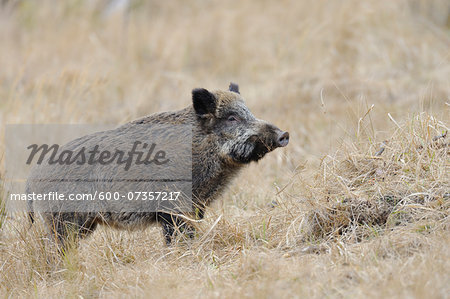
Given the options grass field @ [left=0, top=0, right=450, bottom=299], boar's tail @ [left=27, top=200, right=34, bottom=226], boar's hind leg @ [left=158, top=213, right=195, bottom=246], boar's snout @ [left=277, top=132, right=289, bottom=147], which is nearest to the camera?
grass field @ [left=0, top=0, right=450, bottom=299]

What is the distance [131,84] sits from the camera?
36.1 feet

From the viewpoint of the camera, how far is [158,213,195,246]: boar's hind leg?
4.58 meters

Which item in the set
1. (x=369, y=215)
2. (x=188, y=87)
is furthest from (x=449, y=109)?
(x=188, y=87)

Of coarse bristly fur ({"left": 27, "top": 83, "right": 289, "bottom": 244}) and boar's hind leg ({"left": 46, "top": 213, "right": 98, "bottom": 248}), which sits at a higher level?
coarse bristly fur ({"left": 27, "top": 83, "right": 289, "bottom": 244})

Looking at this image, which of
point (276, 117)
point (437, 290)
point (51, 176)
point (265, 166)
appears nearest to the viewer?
point (437, 290)

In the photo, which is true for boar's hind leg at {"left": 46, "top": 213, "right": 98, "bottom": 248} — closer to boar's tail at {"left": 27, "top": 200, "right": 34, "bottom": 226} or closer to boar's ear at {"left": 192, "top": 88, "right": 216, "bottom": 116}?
boar's tail at {"left": 27, "top": 200, "right": 34, "bottom": 226}

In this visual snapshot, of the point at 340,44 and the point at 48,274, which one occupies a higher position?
the point at 340,44

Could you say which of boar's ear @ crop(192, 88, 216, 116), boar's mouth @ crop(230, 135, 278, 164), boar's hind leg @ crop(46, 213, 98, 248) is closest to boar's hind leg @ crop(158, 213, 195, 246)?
boar's hind leg @ crop(46, 213, 98, 248)

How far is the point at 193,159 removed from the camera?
15.7ft

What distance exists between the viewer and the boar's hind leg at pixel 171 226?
4.58 metres

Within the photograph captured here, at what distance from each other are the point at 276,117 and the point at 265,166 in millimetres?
2404

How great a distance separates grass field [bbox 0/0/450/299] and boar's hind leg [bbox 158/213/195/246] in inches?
5.6

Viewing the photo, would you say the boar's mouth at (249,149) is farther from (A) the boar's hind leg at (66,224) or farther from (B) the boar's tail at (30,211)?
(B) the boar's tail at (30,211)

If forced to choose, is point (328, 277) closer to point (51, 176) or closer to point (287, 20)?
point (51, 176)
